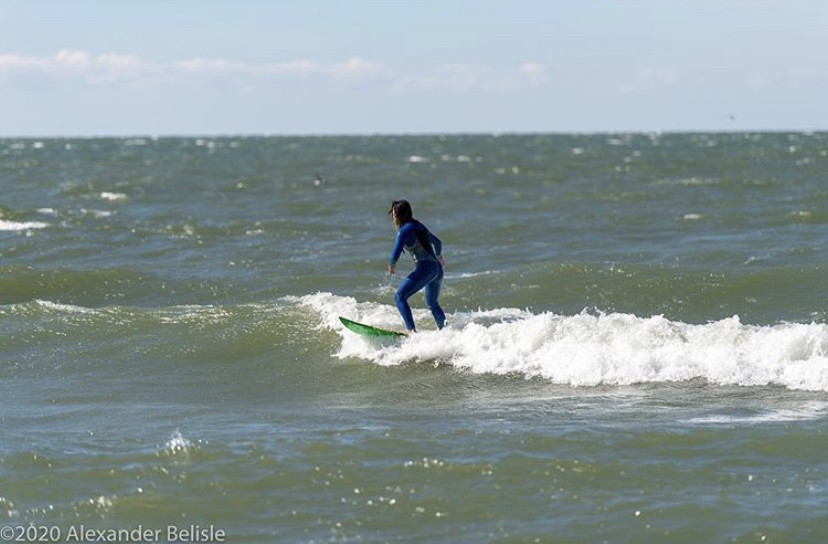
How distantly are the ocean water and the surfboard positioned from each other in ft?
0.49

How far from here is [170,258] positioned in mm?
24516

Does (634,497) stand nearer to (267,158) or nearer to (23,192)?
(23,192)

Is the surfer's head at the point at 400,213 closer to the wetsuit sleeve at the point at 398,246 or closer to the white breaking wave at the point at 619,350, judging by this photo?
the wetsuit sleeve at the point at 398,246

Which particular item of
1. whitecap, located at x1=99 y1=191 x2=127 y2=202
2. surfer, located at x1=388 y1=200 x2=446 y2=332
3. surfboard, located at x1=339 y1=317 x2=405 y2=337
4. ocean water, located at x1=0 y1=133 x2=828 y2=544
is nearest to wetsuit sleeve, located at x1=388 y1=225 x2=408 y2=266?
surfer, located at x1=388 y1=200 x2=446 y2=332

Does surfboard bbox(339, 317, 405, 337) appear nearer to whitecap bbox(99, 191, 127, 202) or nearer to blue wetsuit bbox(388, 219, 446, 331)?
blue wetsuit bbox(388, 219, 446, 331)

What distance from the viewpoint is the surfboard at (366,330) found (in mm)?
14156

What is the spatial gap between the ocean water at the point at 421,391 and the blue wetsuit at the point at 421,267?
0.36 m

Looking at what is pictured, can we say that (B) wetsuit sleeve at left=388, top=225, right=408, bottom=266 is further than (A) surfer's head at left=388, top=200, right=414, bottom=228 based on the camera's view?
No

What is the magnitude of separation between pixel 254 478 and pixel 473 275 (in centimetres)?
1213

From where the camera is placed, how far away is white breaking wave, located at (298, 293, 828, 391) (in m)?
12.4

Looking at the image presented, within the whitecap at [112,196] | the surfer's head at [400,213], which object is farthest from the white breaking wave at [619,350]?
the whitecap at [112,196]

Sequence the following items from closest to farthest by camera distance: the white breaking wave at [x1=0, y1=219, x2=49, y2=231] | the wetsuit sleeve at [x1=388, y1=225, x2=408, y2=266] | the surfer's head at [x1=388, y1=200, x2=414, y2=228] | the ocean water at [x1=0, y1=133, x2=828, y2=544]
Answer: the ocean water at [x1=0, y1=133, x2=828, y2=544] < the wetsuit sleeve at [x1=388, y1=225, x2=408, y2=266] < the surfer's head at [x1=388, y1=200, x2=414, y2=228] < the white breaking wave at [x1=0, y1=219, x2=49, y2=231]

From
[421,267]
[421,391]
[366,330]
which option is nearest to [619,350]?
[421,391]

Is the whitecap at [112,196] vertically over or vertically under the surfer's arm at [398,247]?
under
